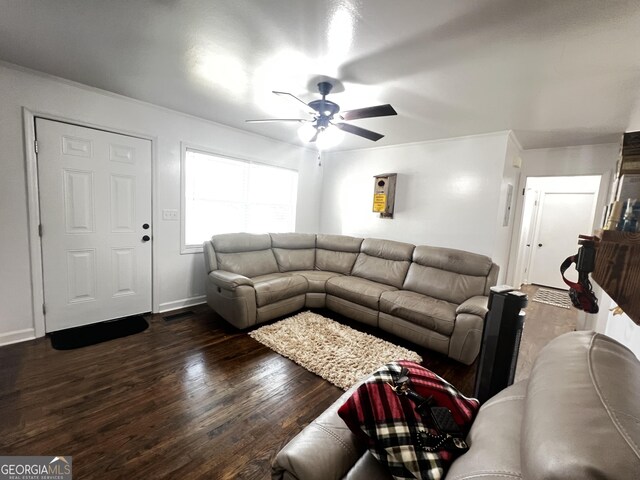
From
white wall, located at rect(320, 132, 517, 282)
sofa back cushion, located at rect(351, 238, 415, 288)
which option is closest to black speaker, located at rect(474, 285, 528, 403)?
sofa back cushion, located at rect(351, 238, 415, 288)

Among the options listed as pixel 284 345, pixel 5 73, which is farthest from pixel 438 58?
pixel 5 73

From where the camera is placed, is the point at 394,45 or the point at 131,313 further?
the point at 131,313

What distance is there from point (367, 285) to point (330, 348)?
1.00 m

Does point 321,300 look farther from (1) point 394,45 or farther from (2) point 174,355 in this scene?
(1) point 394,45

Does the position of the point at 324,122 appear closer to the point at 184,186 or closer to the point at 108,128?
the point at 184,186

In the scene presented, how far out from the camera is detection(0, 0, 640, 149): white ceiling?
141 centimetres

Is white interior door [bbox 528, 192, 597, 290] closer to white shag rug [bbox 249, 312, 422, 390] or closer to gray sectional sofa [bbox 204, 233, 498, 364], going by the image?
gray sectional sofa [bbox 204, 233, 498, 364]

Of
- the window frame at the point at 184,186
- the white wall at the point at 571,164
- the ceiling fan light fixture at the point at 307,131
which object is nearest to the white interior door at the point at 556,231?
the white wall at the point at 571,164

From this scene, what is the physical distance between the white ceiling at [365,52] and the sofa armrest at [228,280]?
1824 millimetres

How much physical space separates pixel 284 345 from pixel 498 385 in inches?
68.9

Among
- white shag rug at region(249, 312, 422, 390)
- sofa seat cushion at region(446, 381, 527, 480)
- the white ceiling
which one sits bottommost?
white shag rug at region(249, 312, 422, 390)

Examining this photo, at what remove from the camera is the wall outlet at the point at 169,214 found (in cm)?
322

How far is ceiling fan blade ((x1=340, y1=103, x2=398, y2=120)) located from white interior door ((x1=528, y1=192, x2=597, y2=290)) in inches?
222

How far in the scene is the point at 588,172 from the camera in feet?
11.1
